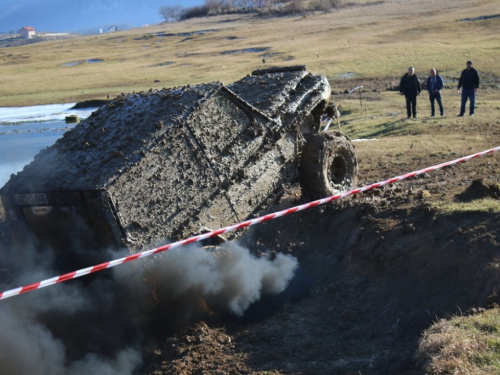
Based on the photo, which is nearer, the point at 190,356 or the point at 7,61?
the point at 190,356

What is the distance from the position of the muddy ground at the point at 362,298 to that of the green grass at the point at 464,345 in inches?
9.5

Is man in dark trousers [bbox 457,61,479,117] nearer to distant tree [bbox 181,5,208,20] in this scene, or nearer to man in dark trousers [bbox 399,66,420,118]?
man in dark trousers [bbox 399,66,420,118]

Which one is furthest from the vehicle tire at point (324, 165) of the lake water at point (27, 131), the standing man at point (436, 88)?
the standing man at point (436, 88)

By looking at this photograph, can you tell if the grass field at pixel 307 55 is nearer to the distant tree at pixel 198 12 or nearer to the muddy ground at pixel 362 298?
the muddy ground at pixel 362 298

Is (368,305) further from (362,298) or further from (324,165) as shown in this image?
(324,165)

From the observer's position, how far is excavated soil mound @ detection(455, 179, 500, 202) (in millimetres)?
7809

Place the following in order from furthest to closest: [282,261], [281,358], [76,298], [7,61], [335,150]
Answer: [7,61]
[335,150]
[282,261]
[76,298]
[281,358]

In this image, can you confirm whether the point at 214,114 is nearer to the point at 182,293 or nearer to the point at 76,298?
the point at 182,293

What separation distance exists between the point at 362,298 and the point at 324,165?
2.36 m

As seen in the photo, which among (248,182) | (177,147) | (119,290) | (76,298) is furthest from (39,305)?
(248,182)

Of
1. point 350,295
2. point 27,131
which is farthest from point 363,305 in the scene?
point 27,131

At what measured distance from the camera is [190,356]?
6285 millimetres

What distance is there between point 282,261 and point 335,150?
1.83m

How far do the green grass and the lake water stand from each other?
25.9 feet
